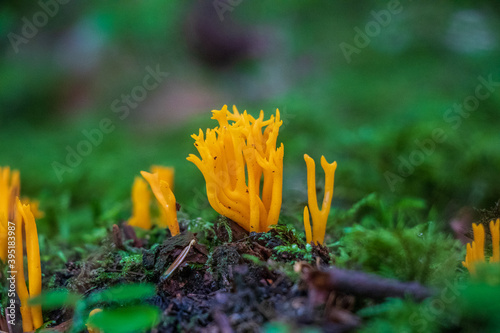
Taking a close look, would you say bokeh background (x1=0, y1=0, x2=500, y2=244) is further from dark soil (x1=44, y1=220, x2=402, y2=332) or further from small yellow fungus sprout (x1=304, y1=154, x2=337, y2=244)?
dark soil (x1=44, y1=220, x2=402, y2=332)

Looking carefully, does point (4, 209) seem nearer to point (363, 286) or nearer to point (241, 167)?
point (241, 167)

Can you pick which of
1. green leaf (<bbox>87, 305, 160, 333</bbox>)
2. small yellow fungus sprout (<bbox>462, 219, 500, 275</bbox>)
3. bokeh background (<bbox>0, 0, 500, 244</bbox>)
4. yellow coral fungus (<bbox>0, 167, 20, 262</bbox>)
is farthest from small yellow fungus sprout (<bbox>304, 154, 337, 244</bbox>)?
yellow coral fungus (<bbox>0, 167, 20, 262</bbox>)

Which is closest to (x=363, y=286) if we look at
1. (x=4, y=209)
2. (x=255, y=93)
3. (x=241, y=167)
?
(x=241, y=167)

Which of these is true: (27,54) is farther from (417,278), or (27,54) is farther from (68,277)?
(417,278)

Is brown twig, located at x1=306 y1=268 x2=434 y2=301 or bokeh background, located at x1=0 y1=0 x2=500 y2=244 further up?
bokeh background, located at x1=0 y1=0 x2=500 y2=244

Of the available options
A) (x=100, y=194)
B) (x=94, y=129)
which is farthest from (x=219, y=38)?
(x=100, y=194)

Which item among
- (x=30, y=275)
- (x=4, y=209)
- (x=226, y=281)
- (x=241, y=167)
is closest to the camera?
(x=226, y=281)
